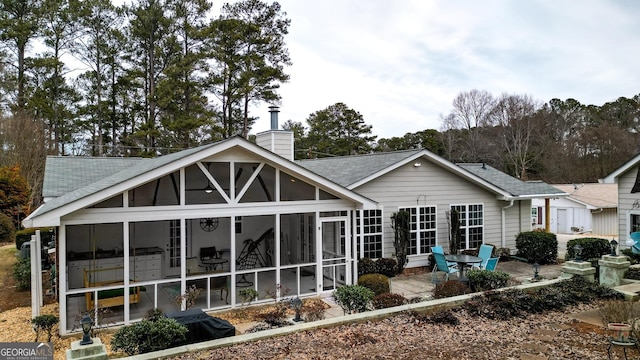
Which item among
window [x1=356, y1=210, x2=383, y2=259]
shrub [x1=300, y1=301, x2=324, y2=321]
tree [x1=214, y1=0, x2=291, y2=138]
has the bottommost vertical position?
shrub [x1=300, y1=301, x2=324, y2=321]

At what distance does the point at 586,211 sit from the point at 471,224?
14027 mm

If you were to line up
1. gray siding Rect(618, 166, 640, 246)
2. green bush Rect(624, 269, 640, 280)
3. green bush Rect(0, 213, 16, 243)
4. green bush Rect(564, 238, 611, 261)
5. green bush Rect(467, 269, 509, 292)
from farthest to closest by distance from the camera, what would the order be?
green bush Rect(0, 213, 16, 243), gray siding Rect(618, 166, 640, 246), green bush Rect(564, 238, 611, 261), green bush Rect(624, 269, 640, 280), green bush Rect(467, 269, 509, 292)

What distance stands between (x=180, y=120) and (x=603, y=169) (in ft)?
107

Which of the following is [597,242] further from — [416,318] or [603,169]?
[603,169]

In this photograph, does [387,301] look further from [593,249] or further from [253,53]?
[253,53]

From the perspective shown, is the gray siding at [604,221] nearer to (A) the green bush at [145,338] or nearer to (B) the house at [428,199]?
(B) the house at [428,199]

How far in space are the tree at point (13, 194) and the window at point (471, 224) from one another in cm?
1949

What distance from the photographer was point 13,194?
20.0 metres

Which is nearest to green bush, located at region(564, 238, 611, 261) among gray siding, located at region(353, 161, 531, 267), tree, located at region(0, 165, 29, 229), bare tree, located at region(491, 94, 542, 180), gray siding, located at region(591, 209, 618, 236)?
gray siding, located at region(353, 161, 531, 267)

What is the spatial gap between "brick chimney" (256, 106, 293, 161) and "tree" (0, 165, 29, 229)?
14743mm

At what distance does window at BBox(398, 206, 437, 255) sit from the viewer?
13062 mm

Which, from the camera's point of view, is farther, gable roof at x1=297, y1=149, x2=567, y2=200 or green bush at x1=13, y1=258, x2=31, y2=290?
gable roof at x1=297, y1=149, x2=567, y2=200

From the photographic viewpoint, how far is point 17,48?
2417 cm

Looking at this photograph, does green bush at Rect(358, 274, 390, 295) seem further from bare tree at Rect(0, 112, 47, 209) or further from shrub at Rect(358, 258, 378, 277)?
bare tree at Rect(0, 112, 47, 209)
